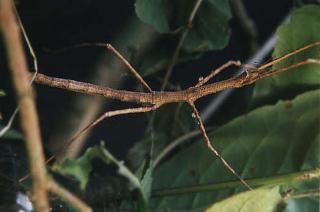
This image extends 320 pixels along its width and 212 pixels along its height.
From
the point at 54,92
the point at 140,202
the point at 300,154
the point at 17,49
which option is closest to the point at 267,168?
the point at 300,154

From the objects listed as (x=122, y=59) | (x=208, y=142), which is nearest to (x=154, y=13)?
(x=122, y=59)

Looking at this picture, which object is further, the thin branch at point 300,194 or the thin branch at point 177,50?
the thin branch at point 177,50

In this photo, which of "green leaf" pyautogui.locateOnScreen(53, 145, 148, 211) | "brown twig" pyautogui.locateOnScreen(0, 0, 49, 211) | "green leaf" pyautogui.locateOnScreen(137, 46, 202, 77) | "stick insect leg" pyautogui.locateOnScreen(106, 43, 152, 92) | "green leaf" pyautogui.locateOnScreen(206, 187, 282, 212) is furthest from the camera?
"green leaf" pyautogui.locateOnScreen(137, 46, 202, 77)

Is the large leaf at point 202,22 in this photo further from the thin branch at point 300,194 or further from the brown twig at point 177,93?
the thin branch at point 300,194

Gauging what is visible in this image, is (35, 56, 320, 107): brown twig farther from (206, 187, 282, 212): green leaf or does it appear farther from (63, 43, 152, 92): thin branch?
(206, 187, 282, 212): green leaf

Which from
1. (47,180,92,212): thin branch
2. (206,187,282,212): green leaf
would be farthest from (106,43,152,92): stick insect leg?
(47,180,92,212): thin branch

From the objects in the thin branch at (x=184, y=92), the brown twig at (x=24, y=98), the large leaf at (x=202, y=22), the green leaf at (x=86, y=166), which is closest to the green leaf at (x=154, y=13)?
the large leaf at (x=202, y=22)

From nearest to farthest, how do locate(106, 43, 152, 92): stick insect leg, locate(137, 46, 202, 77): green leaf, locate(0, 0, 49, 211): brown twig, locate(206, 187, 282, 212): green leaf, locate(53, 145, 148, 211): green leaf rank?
1. locate(0, 0, 49, 211): brown twig
2. locate(53, 145, 148, 211): green leaf
3. locate(206, 187, 282, 212): green leaf
4. locate(106, 43, 152, 92): stick insect leg
5. locate(137, 46, 202, 77): green leaf

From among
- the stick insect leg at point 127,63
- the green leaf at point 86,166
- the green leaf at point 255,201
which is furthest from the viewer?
the stick insect leg at point 127,63
